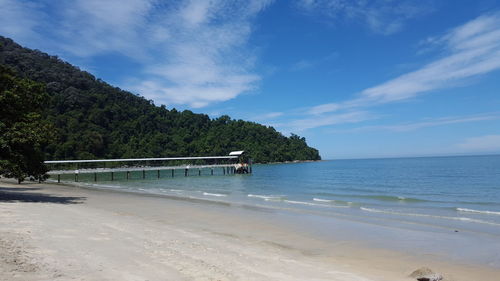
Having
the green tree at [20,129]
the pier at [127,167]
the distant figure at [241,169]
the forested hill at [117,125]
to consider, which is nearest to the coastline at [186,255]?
the green tree at [20,129]

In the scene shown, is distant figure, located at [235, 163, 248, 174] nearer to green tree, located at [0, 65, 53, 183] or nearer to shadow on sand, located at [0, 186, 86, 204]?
shadow on sand, located at [0, 186, 86, 204]

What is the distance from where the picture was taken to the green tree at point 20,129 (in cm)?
1666

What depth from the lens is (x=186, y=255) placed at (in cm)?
790

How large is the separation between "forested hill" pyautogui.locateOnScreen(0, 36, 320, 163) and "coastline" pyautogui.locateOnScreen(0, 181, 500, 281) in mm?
72753

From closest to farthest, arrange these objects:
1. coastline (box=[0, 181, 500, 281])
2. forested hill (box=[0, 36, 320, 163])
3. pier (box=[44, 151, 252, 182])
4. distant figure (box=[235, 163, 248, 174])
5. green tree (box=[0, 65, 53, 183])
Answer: coastline (box=[0, 181, 500, 281]) → green tree (box=[0, 65, 53, 183]) → pier (box=[44, 151, 252, 182]) → distant figure (box=[235, 163, 248, 174]) → forested hill (box=[0, 36, 320, 163])

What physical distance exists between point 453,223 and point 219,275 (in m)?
12.2

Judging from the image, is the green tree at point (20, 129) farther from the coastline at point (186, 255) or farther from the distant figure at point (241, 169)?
the distant figure at point (241, 169)

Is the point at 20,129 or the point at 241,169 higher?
the point at 20,129

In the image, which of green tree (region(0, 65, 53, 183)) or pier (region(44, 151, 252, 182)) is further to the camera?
pier (region(44, 151, 252, 182))

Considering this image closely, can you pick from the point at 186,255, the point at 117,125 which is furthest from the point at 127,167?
the point at 186,255

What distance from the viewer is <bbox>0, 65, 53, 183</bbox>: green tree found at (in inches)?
656

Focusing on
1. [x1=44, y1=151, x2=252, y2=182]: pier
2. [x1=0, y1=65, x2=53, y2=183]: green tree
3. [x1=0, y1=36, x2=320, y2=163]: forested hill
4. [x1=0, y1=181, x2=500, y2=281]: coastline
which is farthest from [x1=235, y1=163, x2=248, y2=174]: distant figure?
[x1=0, y1=181, x2=500, y2=281]: coastline

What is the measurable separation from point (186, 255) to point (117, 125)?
112 m

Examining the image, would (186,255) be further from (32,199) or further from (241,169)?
(241,169)
